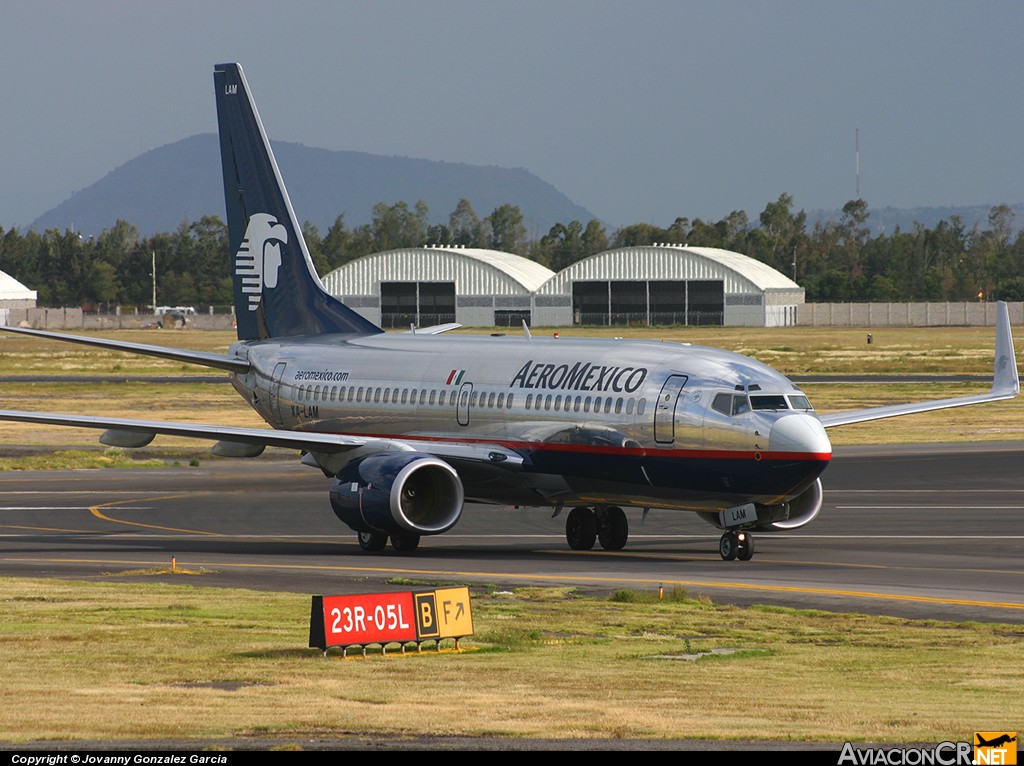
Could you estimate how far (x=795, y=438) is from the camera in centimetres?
3133

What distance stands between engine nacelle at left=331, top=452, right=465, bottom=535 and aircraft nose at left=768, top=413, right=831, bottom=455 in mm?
7043

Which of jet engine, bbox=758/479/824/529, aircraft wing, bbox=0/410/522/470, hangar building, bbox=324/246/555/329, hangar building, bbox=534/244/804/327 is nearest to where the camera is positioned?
jet engine, bbox=758/479/824/529

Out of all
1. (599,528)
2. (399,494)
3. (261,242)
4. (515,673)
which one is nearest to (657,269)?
(261,242)

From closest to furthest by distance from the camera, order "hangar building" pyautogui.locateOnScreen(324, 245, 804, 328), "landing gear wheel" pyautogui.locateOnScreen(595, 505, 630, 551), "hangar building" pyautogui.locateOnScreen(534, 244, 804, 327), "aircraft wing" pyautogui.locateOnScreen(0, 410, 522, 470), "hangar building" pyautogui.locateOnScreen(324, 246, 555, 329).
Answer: "aircraft wing" pyautogui.locateOnScreen(0, 410, 522, 470)
"landing gear wheel" pyautogui.locateOnScreen(595, 505, 630, 551)
"hangar building" pyautogui.locateOnScreen(534, 244, 804, 327)
"hangar building" pyautogui.locateOnScreen(324, 245, 804, 328)
"hangar building" pyautogui.locateOnScreen(324, 246, 555, 329)

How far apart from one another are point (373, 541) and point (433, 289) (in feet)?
498

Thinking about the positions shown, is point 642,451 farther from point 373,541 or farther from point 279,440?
point 279,440

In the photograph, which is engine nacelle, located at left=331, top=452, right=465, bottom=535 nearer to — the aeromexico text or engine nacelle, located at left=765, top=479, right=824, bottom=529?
the aeromexico text

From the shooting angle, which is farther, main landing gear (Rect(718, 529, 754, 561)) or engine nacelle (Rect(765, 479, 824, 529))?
engine nacelle (Rect(765, 479, 824, 529))

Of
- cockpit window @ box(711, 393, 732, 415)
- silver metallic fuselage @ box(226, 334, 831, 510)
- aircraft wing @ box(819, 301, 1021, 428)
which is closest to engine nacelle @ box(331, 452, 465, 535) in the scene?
silver metallic fuselage @ box(226, 334, 831, 510)

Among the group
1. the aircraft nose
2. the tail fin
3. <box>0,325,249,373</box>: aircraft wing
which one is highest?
the tail fin

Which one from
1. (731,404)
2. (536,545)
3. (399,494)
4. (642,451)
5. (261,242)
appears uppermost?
(261,242)

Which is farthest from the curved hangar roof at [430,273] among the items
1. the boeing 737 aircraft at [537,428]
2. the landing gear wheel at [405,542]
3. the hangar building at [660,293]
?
the landing gear wheel at [405,542]

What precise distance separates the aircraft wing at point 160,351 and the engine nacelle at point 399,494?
7.44 metres

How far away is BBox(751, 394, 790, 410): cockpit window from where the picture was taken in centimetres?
3206
